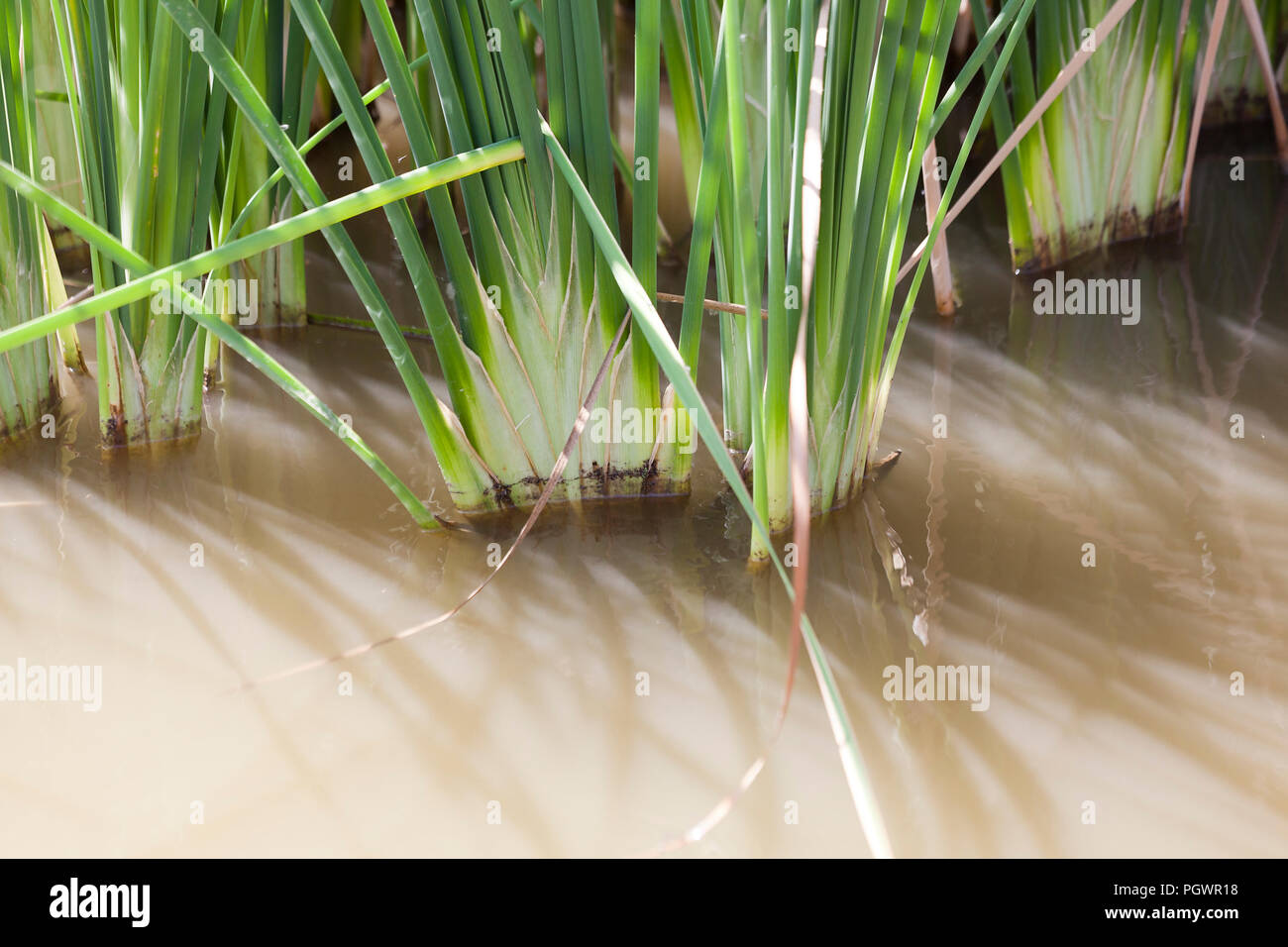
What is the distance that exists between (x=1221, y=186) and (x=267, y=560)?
82.4 inches

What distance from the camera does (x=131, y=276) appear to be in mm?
1175

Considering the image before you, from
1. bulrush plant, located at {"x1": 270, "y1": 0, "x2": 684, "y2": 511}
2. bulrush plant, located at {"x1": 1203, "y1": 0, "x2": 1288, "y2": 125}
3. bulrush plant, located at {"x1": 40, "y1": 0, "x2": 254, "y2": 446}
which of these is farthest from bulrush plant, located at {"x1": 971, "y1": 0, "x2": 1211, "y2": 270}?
bulrush plant, located at {"x1": 40, "y1": 0, "x2": 254, "y2": 446}

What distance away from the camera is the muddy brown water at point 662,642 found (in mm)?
808

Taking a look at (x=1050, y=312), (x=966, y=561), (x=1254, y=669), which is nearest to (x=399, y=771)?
(x=966, y=561)

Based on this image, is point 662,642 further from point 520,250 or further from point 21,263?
point 21,263

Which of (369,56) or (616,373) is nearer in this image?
(616,373)

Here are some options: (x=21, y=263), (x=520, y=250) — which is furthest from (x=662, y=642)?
(x=21, y=263)

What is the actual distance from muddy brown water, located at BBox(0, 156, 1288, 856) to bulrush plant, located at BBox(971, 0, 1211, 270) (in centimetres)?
40

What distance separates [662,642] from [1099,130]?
1.34 meters

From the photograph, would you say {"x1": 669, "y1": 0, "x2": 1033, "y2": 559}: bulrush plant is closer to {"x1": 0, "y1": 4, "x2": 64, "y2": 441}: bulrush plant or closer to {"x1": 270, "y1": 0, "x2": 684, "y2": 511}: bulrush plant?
{"x1": 270, "y1": 0, "x2": 684, "y2": 511}: bulrush plant

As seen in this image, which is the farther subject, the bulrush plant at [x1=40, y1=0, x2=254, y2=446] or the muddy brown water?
the bulrush plant at [x1=40, y1=0, x2=254, y2=446]

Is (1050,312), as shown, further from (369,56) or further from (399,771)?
(369,56)

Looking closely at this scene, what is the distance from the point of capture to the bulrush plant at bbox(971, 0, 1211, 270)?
1.68m

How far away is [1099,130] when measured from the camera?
1.79m
